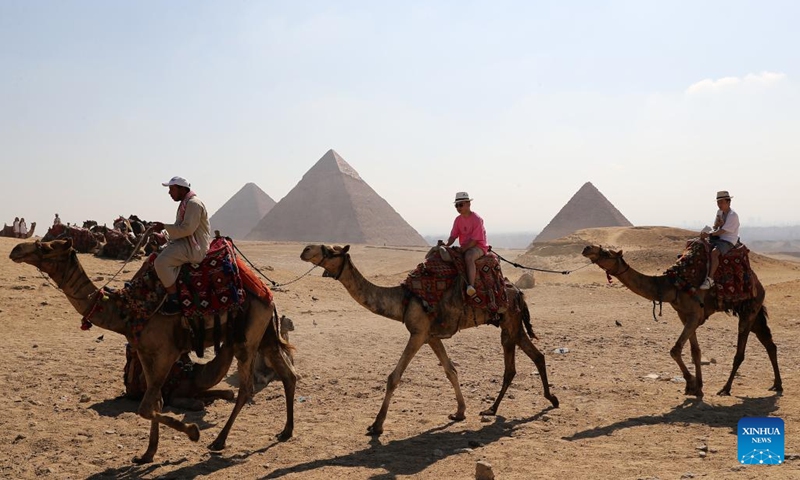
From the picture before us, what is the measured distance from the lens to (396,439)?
6590 mm

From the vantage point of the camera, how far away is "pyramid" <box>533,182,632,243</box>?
240 feet

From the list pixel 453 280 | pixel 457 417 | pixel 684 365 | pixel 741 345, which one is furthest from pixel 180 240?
pixel 741 345

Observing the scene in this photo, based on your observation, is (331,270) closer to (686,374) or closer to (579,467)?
(579,467)

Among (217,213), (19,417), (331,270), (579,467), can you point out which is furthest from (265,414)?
(217,213)

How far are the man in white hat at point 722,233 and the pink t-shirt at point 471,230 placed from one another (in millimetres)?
3159

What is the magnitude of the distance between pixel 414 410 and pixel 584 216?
6982 centimetres

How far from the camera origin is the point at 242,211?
14775cm

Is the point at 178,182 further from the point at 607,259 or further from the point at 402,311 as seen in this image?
the point at 607,259

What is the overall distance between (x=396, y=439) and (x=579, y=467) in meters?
1.86

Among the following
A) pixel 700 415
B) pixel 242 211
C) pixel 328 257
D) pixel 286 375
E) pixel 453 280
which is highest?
pixel 242 211

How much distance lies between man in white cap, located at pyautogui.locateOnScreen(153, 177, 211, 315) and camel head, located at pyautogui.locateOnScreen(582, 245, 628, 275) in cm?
442

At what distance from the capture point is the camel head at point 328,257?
6625mm

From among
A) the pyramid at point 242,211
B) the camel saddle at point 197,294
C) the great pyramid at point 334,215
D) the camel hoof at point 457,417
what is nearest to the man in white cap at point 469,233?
the camel hoof at point 457,417

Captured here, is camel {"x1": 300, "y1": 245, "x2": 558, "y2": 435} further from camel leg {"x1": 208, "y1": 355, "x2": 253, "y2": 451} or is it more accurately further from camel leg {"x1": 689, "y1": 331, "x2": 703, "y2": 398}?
camel leg {"x1": 689, "y1": 331, "x2": 703, "y2": 398}
